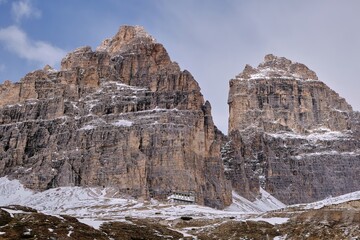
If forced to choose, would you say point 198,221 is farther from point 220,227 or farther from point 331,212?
point 331,212

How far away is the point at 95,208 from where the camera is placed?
190125mm

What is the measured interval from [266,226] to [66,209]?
107 meters

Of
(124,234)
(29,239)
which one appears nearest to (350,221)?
(124,234)

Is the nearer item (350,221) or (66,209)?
(350,221)

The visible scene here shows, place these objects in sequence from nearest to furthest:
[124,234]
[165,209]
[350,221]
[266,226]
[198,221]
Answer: [124,234]
[350,221]
[266,226]
[198,221]
[165,209]

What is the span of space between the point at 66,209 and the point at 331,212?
115 m

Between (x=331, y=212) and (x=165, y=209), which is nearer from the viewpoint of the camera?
(x=331, y=212)

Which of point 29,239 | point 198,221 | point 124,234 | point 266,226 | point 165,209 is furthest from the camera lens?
point 165,209

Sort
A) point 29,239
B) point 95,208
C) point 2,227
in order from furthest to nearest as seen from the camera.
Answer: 1. point 95,208
2. point 2,227
3. point 29,239

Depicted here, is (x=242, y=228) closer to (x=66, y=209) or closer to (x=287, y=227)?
(x=287, y=227)

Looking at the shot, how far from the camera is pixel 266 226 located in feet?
334

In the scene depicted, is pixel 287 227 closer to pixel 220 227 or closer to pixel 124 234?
pixel 220 227

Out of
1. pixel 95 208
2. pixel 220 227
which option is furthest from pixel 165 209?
pixel 220 227

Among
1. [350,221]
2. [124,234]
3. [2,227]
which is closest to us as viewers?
[2,227]
